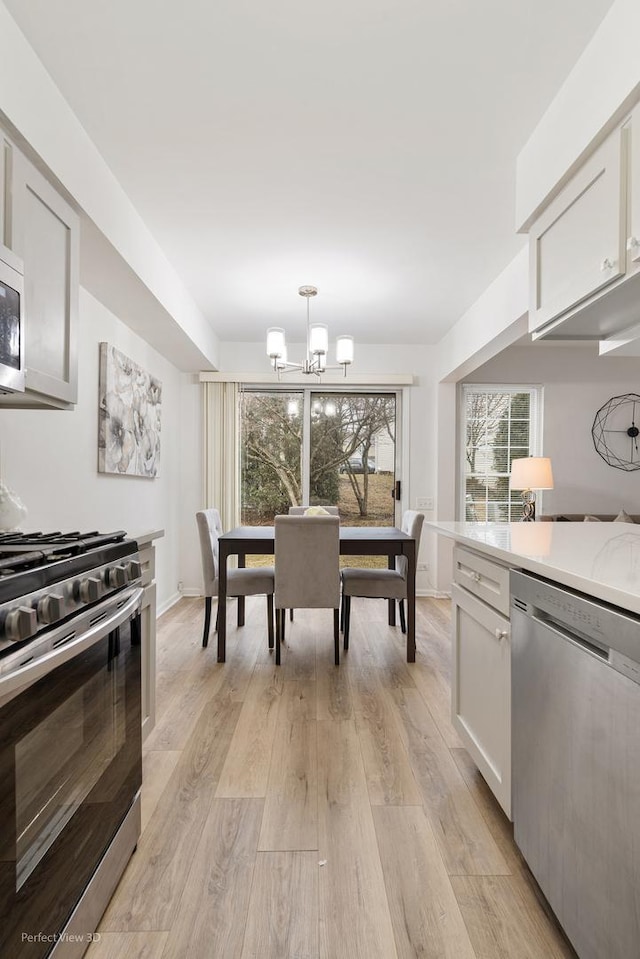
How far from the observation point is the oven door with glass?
2.96ft

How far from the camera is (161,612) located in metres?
4.52

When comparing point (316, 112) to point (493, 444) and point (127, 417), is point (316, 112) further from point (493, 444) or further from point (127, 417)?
point (493, 444)

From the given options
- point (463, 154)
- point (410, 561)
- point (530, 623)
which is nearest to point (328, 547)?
point (410, 561)

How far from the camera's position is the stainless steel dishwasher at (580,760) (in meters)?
0.94

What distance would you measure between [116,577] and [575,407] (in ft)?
16.7

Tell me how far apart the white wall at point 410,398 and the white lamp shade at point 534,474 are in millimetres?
943

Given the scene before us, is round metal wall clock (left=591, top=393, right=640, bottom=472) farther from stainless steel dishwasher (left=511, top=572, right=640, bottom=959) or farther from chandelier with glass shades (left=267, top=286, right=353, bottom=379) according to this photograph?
stainless steel dishwasher (left=511, top=572, right=640, bottom=959)

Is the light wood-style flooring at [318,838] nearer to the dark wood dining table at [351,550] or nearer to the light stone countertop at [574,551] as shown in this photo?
the dark wood dining table at [351,550]

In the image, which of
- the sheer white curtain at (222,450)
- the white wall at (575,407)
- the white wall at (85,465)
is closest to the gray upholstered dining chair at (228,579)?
the white wall at (85,465)

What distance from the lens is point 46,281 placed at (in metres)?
1.77

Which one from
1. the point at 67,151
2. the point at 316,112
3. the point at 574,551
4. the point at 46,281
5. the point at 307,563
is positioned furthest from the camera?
the point at 307,563

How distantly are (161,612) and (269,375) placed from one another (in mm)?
2422

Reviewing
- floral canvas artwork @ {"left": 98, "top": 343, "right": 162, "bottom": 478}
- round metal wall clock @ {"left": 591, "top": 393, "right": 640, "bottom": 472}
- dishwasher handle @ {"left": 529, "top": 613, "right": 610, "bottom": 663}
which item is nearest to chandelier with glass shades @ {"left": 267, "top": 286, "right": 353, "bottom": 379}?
floral canvas artwork @ {"left": 98, "top": 343, "right": 162, "bottom": 478}

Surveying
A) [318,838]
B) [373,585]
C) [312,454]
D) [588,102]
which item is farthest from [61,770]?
[312,454]
